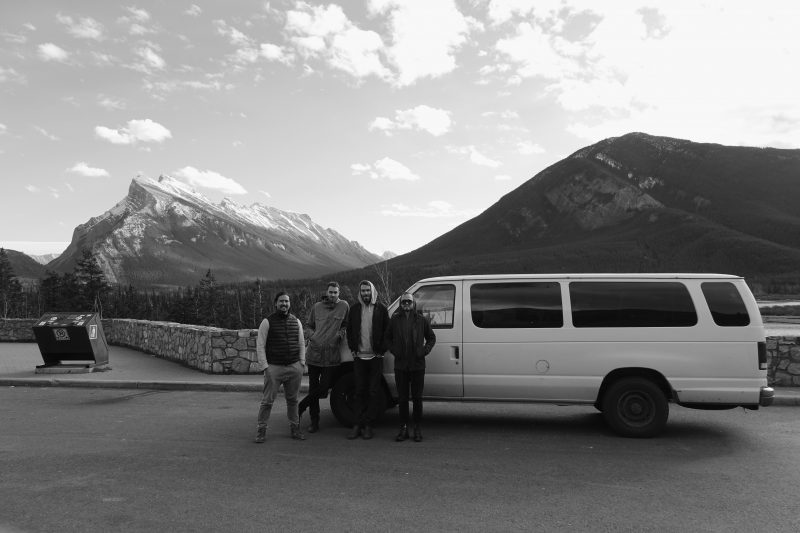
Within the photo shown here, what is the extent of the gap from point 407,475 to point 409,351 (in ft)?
5.28

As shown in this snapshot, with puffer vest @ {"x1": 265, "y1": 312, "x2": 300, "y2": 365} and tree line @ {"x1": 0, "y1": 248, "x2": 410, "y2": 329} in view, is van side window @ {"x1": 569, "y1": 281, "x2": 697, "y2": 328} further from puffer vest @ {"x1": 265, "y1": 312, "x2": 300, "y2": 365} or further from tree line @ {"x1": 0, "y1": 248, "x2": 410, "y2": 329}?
tree line @ {"x1": 0, "y1": 248, "x2": 410, "y2": 329}

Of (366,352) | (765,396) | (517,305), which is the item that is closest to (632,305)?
(517,305)

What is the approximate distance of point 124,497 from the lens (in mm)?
5059

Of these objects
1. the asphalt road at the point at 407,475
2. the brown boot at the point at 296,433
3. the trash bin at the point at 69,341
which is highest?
the trash bin at the point at 69,341

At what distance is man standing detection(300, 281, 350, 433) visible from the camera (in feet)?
24.4

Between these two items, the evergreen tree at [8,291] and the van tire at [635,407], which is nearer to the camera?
the van tire at [635,407]

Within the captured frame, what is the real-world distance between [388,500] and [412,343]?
2256 millimetres

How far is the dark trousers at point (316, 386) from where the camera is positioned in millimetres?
7496

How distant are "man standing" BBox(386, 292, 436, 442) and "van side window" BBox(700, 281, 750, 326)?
3.25 metres

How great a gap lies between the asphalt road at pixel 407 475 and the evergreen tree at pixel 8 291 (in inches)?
3241

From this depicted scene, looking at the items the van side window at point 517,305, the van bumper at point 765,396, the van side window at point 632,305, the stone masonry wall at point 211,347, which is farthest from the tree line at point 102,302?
the van bumper at point 765,396

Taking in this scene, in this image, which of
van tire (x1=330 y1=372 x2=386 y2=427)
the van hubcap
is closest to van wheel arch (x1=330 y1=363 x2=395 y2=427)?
van tire (x1=330 y1=372 x2=386 y2=427)

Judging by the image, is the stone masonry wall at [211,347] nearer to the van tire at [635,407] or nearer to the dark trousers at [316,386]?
the van tire at [635,407]

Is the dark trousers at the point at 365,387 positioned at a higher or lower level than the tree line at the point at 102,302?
lower
